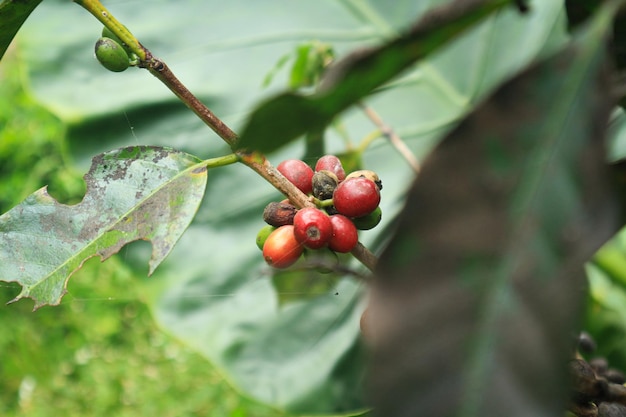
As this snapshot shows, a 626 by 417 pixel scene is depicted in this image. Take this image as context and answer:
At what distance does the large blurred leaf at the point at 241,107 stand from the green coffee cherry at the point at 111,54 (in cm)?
70

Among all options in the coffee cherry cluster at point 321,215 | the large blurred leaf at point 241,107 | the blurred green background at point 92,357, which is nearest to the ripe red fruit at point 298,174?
the coffee cherry cluster at point 321,215

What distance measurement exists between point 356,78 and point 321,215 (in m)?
0.15

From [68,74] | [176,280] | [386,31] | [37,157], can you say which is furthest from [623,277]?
[37,157]

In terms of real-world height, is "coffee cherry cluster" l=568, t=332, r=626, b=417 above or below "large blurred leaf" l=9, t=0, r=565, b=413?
above

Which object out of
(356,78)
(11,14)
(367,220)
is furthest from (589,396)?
(11,14)

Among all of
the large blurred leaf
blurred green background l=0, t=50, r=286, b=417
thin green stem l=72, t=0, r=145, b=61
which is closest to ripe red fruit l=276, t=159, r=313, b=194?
thin green stem l=72, t=0, r=145, b=61

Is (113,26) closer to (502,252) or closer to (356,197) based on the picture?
(356,197)

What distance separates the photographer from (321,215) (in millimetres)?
396

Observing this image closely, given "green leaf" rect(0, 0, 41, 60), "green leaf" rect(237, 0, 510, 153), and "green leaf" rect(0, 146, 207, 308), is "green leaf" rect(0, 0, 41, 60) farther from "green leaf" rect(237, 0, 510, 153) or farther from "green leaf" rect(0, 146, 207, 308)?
"green leaf" rect(237, 0, 510, 153)

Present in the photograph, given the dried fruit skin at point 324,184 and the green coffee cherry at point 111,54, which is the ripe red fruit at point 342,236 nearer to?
the dried fruit skin at point 324,184

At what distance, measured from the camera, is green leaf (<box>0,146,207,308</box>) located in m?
0.42

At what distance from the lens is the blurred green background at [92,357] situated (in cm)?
225

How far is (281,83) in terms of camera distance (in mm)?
1296

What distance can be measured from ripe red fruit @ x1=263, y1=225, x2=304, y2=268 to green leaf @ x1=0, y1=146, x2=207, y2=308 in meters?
0.05
